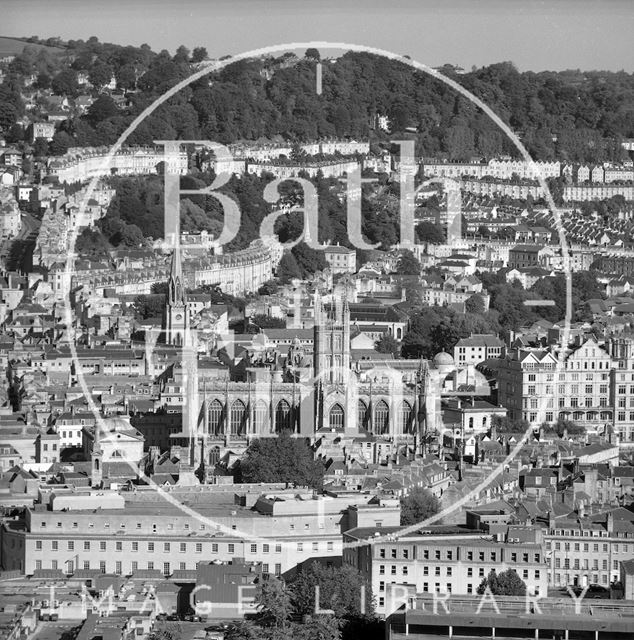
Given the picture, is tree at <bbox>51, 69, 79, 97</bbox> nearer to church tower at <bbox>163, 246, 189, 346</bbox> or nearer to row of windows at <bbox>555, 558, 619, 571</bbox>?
church tower at <bbox>163, 246, 189, 346</bbox>

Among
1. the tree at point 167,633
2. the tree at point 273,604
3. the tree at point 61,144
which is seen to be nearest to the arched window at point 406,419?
the tree at point 273,604

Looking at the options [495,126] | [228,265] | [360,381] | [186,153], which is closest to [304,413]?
[360,381]

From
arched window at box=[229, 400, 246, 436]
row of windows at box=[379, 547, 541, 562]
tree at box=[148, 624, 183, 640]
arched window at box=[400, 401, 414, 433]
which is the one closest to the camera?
tree at box=[148, 624, 183, 640]

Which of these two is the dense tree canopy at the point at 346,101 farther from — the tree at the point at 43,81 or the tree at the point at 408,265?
the tree at the point at 408,265

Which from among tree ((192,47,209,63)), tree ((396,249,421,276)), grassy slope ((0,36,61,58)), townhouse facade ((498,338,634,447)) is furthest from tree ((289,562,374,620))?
grassy slope ((0,36,61,58))

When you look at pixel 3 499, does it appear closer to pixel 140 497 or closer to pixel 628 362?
pixel 140 497

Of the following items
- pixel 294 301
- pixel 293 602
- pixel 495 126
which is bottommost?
pixel 293 602

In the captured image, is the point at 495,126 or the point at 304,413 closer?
the point at 304,413
